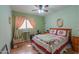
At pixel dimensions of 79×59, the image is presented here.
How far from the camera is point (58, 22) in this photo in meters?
1.30

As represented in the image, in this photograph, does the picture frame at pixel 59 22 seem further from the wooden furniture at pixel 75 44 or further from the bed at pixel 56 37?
the wooden furniture at pixel 75 44

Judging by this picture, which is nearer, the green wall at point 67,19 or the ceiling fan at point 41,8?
the ceiling fan at point 41,8

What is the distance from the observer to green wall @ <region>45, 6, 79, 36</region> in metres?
1.26

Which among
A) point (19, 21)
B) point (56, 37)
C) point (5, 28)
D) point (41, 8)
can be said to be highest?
point (41, 8)

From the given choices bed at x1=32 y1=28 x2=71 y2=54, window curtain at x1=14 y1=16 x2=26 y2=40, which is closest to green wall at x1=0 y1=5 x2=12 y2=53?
window curtain at x1=14 y1=16 x2=26 y2=40

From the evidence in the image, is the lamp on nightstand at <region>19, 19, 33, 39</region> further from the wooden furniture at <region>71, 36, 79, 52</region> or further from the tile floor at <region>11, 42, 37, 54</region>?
the wooden furniture at <region>71, 36, 79, 52</region>

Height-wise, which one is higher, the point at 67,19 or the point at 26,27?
the point at 67,19

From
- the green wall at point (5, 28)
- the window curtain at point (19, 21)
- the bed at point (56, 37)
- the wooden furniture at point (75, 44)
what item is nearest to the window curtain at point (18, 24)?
the window curtain at point (19, 21)

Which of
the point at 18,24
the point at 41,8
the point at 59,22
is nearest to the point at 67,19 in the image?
the point at 59,22

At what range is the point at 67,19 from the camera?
4.29 ft

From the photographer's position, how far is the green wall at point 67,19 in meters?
1.26

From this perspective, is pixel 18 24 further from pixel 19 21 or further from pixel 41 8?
pixel 41 8

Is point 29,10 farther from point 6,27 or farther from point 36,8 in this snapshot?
point 6,27
